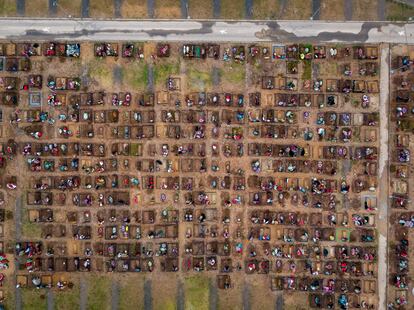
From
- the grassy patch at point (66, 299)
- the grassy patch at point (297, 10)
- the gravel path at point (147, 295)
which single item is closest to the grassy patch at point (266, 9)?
the grassy patch at point (297, 10)

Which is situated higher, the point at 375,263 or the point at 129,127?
the point at 129,127

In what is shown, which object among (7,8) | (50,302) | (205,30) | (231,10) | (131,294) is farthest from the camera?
(231,10)

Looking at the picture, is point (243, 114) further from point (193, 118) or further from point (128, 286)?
point (128, 286)

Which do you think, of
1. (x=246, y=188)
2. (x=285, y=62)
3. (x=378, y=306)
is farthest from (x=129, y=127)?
(x=378, y=306)

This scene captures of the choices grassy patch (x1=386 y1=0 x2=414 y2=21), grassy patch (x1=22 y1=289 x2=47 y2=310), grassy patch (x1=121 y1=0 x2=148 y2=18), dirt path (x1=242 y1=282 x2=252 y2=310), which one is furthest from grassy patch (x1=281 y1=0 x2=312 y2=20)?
grassy patch (x1=22 y1=289 x2=47 y2=310)

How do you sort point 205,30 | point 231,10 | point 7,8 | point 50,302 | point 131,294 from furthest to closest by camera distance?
point 231,10, point 205,30, point 7,8, point 50,302, point 131,294

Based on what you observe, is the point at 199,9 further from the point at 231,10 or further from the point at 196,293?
the point at 196,293

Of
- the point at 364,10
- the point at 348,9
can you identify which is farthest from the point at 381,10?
the point at 348,9
